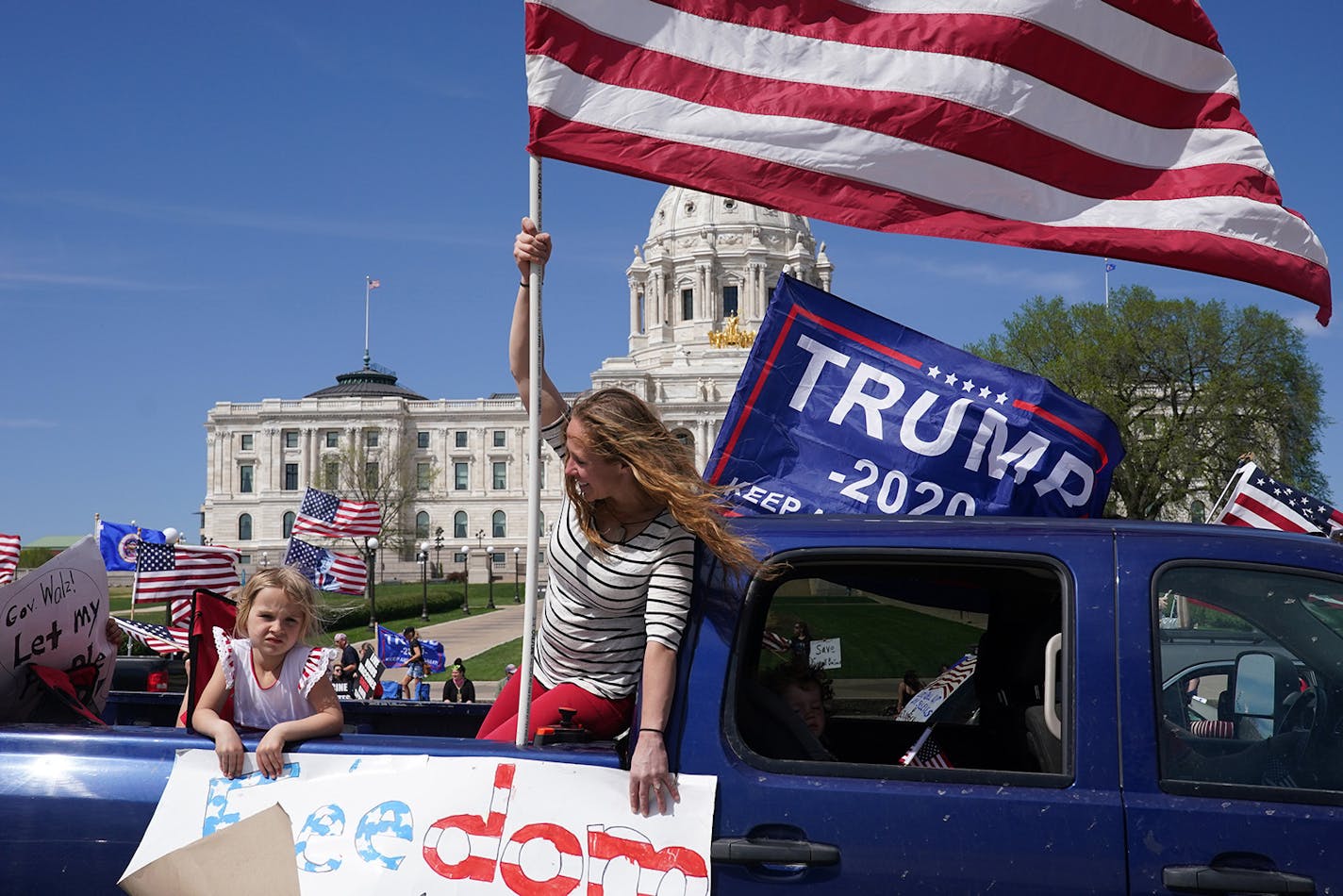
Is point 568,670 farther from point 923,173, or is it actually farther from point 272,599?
point 923,173

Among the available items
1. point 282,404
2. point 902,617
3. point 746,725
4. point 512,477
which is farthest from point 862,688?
point 282,404

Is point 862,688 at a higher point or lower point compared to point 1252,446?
lower

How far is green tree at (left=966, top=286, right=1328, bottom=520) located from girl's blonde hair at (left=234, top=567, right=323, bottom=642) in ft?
125

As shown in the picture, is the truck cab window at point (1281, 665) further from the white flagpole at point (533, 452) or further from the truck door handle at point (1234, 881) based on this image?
the white flagpole at point (533, 452)

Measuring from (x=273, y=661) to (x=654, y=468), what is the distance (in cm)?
124

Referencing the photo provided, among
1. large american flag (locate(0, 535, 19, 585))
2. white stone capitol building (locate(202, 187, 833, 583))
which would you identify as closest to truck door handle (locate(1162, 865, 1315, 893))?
large american flag (locate(0, 535, 19, 585))

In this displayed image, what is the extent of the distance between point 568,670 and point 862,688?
1.30m

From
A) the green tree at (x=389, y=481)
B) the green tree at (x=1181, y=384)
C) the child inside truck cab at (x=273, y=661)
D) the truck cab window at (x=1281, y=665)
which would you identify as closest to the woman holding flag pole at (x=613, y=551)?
the child inside truck cab at (x=273, y=661)

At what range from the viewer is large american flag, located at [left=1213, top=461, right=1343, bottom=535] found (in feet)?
25.8

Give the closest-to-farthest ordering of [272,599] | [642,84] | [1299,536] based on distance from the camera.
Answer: [1299,536] < [272,599] < [642,84]

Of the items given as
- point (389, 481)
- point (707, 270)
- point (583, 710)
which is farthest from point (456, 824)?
point (707, 270)

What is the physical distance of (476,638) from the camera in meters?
39.4

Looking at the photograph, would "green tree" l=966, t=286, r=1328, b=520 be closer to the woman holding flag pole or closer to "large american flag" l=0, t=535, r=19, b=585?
"large american flag" l=0, t=535, r=19, b=585

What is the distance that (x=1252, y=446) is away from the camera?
3981cm
